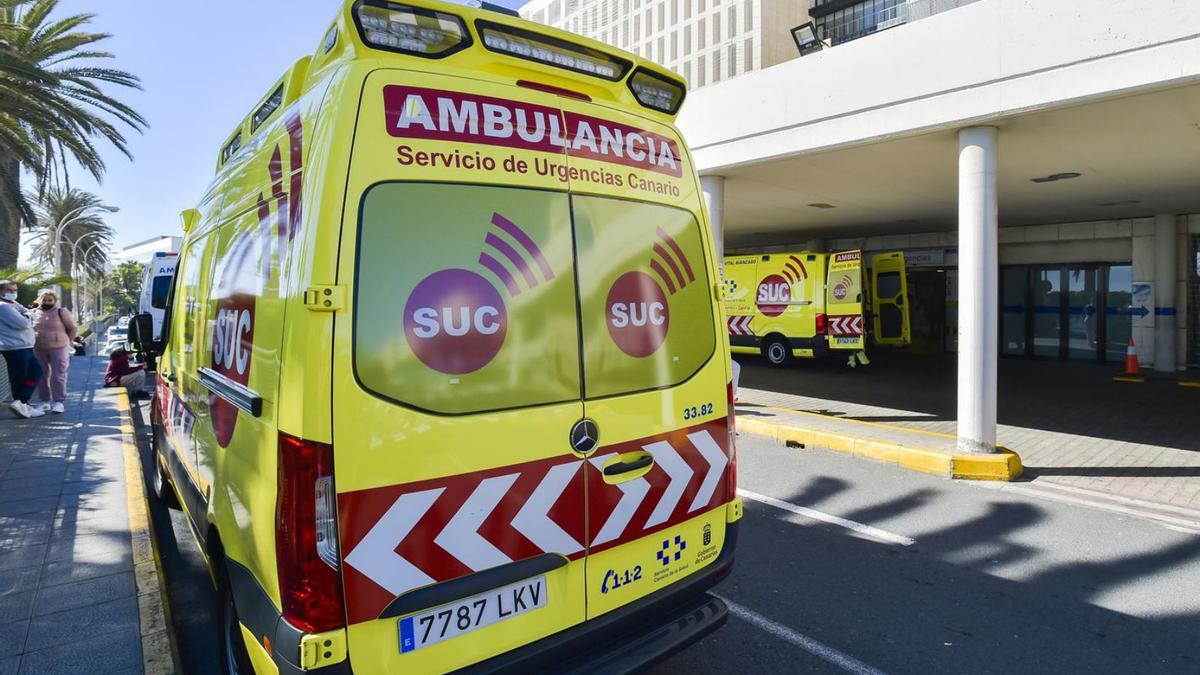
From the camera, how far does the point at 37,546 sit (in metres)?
4.18

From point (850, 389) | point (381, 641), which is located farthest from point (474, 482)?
point (850, 389)

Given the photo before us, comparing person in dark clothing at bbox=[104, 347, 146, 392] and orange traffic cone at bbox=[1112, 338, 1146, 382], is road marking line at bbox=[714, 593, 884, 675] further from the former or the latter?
orange traffic cone at bbox=[1112, 338, 1146, 382]

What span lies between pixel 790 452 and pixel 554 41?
587cm

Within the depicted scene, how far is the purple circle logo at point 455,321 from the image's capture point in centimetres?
203

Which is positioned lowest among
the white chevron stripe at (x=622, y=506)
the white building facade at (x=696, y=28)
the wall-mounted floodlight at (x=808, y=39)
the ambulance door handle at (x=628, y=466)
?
the white chevron stripe at (x=622, y=506)

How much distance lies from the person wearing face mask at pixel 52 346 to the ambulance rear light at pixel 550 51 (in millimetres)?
9040

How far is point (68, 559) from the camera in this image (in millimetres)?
3986

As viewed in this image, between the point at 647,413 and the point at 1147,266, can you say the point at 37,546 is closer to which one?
the point at 647,413

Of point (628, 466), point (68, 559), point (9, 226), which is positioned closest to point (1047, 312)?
point (628, 466)

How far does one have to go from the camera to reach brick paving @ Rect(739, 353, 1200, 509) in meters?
6.29

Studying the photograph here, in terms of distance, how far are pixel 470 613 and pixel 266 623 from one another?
2.04 ft

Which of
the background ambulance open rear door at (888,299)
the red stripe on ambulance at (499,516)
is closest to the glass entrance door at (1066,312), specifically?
the background ambulance open rear door at (888,299)

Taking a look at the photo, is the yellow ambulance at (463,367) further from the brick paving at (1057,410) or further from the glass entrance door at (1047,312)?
the glass entrance door at (1047,312)

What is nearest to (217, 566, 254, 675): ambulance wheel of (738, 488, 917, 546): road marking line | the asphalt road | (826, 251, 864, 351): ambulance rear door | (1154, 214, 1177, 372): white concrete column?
the asphalt road
